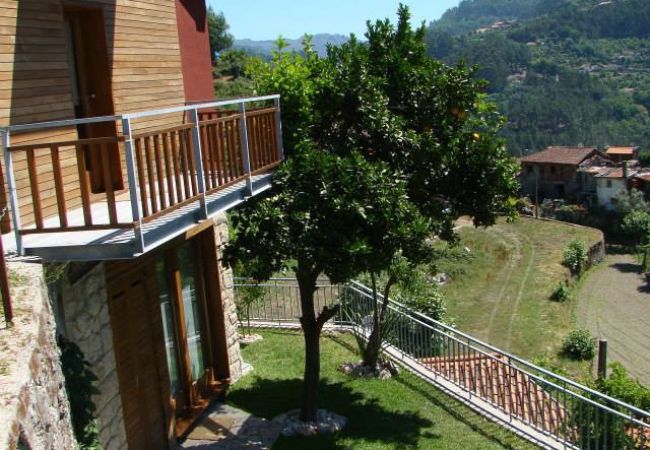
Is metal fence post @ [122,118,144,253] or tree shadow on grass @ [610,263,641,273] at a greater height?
metal fence post @ [122,118,144,253]

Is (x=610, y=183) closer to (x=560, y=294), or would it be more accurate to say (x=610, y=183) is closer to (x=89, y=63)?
(x=560, y=294)

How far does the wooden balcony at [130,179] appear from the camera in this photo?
5348 mm

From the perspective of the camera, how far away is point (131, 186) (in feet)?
17.0

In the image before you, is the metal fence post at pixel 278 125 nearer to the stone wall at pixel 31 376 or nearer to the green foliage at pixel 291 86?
the green foliage at pixel 291 86

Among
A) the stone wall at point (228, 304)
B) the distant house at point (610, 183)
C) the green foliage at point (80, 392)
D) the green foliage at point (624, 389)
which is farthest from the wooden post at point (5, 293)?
the distant house at point (610, 183)

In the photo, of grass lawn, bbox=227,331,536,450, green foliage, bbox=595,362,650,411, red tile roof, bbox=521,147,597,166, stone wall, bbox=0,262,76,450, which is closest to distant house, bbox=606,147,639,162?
red tile roof, bbox=521,147,597,166

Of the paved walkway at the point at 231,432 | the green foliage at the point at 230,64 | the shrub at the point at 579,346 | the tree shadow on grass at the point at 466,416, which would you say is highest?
the green foliage at the point at 230,64

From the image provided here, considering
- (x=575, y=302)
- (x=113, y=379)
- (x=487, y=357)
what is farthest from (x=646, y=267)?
(x=113, y=379)

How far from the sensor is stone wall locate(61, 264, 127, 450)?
251 inches

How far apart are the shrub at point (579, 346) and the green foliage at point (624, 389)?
17659 mm

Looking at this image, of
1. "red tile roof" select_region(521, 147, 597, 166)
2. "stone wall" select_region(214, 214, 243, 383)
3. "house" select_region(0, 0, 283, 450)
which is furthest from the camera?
"red tile roof" select_region(521, 147, 597, 166)

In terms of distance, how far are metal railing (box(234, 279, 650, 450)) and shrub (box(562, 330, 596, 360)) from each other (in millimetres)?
16407

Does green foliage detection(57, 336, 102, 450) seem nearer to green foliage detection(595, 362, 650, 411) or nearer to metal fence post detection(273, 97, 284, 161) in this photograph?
metal fence post detection(273, 97, 284, 161)

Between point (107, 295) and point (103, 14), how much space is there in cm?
343
